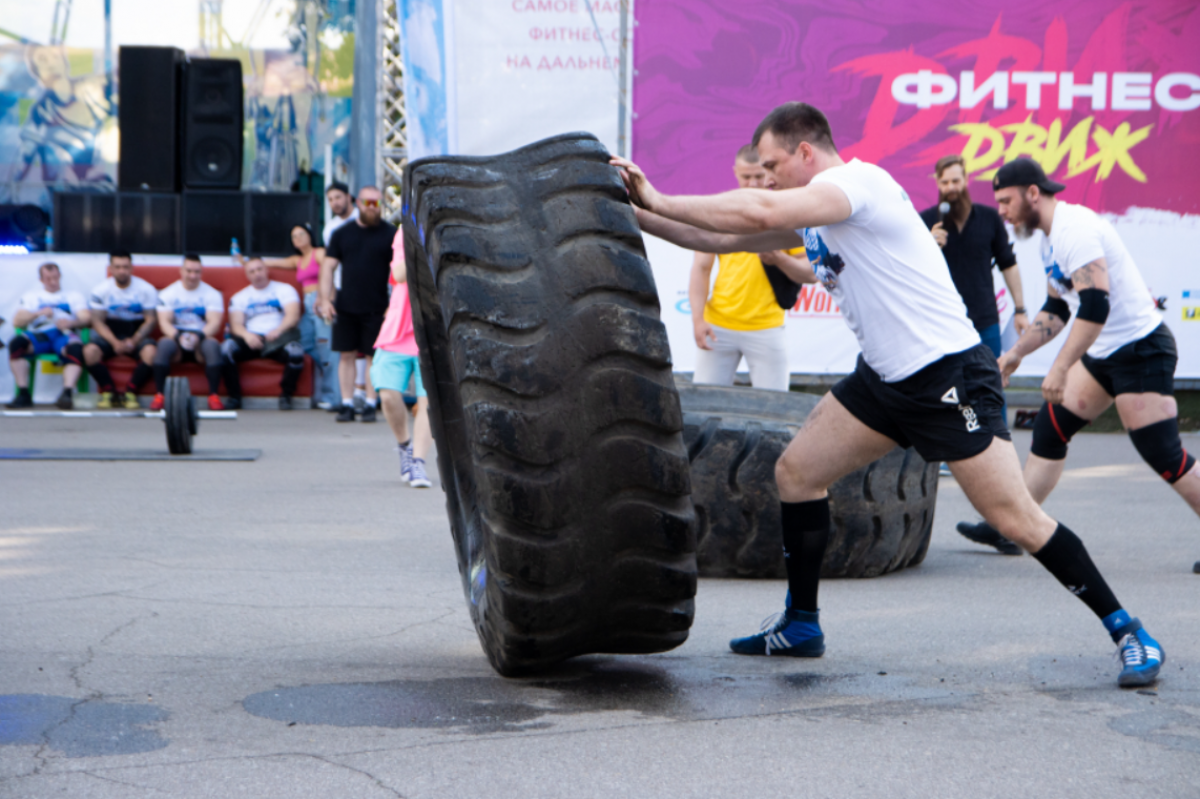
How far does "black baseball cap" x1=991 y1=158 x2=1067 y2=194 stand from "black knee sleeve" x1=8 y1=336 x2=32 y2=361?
1042cm

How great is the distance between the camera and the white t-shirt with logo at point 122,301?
12844 mm

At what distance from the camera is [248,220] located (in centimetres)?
1410

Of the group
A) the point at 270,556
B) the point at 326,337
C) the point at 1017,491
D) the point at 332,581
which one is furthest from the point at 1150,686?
the point at 326,337

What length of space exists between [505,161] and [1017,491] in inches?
65.6

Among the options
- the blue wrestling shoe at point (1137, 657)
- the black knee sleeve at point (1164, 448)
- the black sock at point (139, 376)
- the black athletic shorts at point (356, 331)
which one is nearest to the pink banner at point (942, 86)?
the black athletic shorts at point (356, 331)

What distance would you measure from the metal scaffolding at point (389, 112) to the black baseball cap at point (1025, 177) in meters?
8.55

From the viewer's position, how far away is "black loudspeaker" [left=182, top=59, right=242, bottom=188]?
14688 mm

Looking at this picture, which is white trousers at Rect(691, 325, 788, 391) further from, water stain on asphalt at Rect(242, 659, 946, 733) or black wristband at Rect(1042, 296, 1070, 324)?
water stain on asphalt at Rect(242, 659, 946, 733)

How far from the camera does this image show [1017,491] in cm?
353

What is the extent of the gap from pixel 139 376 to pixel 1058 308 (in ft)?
31.9

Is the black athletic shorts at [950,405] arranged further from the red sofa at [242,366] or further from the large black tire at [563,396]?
the red sofa at [242,366]

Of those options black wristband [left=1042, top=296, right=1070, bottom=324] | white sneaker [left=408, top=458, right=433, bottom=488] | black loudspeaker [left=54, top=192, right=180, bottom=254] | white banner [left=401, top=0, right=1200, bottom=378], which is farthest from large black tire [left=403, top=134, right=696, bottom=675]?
black loudspeaker [left=54, top=192, right=180, bottom=254]

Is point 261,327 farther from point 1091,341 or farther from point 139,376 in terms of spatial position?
point 1091,341

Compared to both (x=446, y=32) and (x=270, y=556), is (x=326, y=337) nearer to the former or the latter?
(x=446, y=32)
